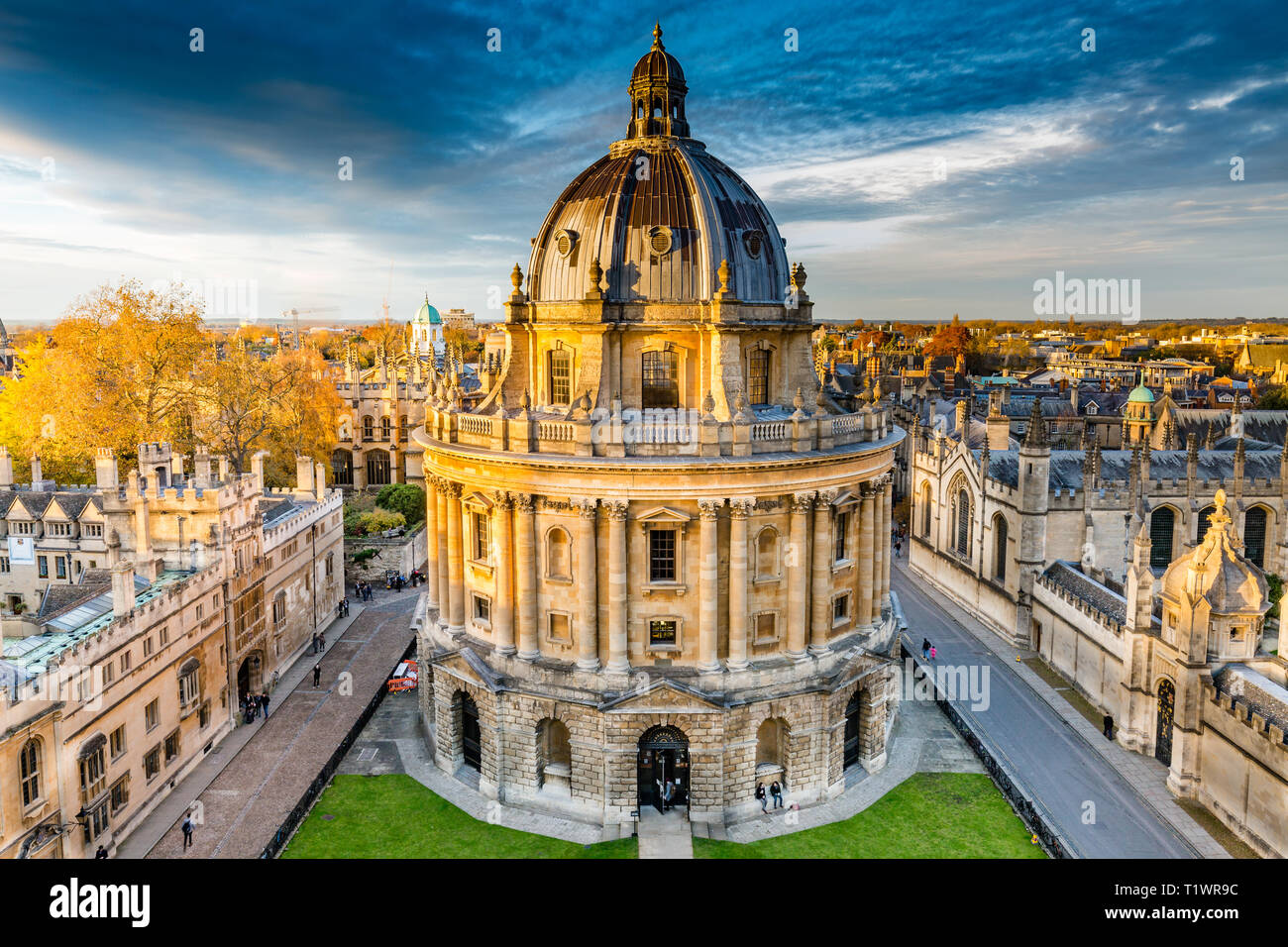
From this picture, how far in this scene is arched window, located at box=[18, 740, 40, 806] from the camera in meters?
27.5

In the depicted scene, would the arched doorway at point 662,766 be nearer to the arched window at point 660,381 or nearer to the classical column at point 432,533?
the arched window at point 660,381

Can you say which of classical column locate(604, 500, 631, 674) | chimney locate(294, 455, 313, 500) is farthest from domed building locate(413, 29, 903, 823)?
chimney locate(294, 455, 313, 500)

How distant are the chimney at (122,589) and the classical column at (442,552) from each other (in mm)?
12302

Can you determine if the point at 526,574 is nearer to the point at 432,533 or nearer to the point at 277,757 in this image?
the point at 432,533

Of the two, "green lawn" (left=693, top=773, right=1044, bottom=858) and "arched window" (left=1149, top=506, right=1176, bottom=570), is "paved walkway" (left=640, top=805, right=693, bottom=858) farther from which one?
"arched window" (left=1149, top=506, right=1176, bottom=570)

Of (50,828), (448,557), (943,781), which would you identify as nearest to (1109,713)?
(943,781)

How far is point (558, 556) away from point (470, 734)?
31.6 ft

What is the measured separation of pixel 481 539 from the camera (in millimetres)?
38688

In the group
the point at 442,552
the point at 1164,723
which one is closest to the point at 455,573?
the point at 442,552

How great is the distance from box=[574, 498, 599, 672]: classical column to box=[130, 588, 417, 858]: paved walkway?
515 inches

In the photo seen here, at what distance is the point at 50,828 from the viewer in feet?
94.0

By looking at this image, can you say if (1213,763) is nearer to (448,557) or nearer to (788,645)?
(788,645)

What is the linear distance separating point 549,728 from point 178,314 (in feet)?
165

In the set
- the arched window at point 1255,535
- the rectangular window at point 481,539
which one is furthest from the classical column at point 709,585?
the arched window at point 1255,535
